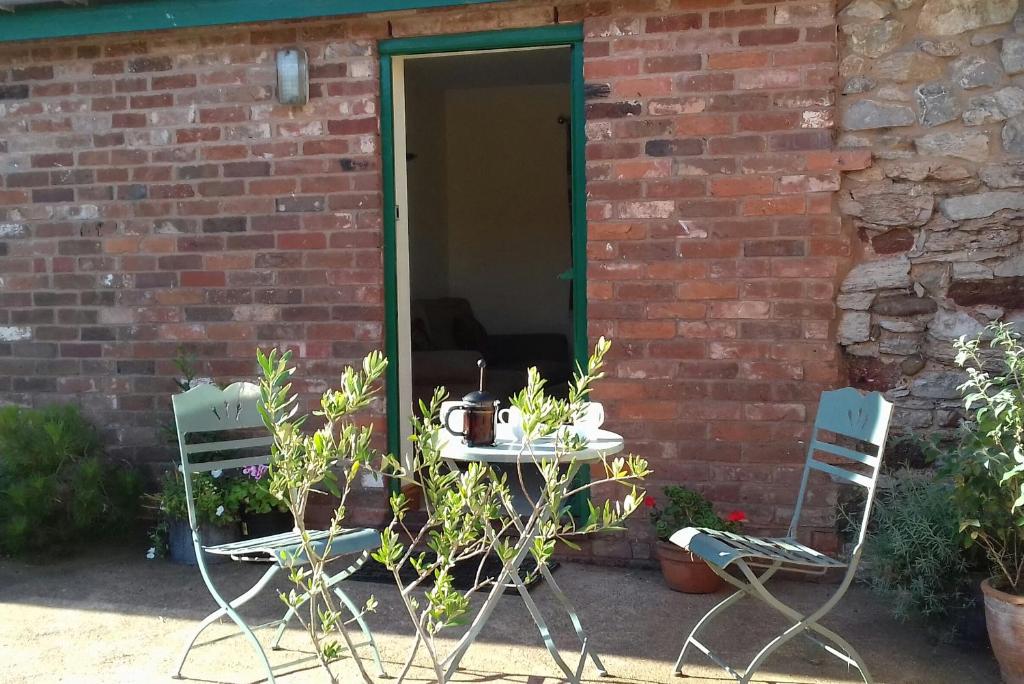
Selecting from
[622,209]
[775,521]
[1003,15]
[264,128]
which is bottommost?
[775,521]

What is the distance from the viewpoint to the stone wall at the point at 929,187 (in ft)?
13.2

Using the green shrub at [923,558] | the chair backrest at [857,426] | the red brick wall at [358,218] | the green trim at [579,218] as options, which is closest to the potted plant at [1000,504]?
the green shrub at [923,558]

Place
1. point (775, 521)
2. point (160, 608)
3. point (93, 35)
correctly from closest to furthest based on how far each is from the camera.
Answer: point (160, 608) < point (775, 521) < point (93, 35)

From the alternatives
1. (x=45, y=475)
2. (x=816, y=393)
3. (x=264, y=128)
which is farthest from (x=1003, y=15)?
(x=45, y=475)

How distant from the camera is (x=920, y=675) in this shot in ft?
10.5

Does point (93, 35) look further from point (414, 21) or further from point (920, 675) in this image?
point (920, 675)

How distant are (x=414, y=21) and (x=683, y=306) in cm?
178

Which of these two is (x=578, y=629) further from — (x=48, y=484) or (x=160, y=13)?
(x=160, y=13)

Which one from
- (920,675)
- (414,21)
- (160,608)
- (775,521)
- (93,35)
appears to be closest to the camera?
(920,675)

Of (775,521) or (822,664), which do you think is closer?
(822,664)

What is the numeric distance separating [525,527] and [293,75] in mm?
2698

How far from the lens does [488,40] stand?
4.47 metres

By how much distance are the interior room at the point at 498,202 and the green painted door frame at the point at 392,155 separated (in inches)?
174

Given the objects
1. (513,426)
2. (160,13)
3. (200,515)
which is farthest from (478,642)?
(160,13)
